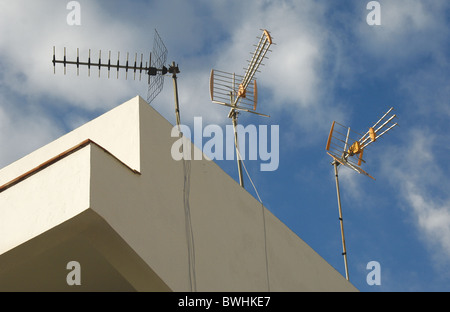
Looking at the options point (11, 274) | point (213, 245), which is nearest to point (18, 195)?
point (11, 274)

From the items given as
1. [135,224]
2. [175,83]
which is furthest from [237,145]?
[135,224]

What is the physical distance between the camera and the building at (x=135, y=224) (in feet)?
25.0

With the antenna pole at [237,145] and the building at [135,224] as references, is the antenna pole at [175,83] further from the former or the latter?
the antenna pole at [237,145]

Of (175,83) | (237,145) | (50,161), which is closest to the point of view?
(50,161)

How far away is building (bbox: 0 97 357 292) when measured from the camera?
7629 millimetres

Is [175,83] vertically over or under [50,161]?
over

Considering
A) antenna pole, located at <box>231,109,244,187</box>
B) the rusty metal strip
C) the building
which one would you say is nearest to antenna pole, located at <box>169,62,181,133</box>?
the building

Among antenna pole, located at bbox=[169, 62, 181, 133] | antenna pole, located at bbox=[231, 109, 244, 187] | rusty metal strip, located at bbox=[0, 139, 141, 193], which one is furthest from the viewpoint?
antenna pole, located at bbox=[231, 109, 244, 187]

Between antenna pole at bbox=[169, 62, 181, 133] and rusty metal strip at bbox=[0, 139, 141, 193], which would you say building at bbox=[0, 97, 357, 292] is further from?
antenna pole at bbox=[169, 62, 181, 133]

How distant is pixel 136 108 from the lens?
31.9ft

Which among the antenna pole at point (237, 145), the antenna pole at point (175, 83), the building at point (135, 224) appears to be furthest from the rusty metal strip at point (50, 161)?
the antenna pole at point (237, 145)

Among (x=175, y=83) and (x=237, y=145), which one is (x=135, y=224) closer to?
→ (x=175, y=83)

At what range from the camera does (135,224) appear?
8.10 meters
